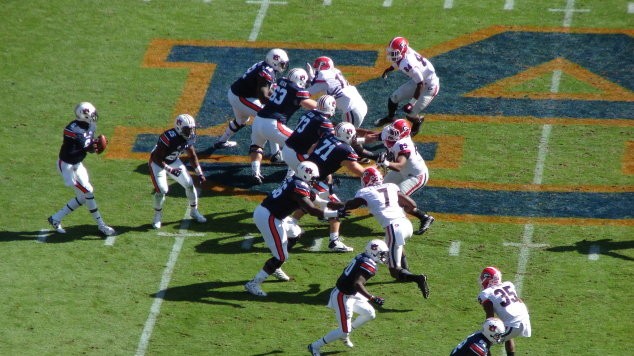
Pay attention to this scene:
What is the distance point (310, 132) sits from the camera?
19938 mm

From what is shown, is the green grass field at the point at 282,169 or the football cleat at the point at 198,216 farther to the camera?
the football cleat at the point at 198,216

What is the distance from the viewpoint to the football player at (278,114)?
20688 millimetres

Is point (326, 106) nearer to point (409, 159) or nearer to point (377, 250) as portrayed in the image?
Result: point (409, 159)

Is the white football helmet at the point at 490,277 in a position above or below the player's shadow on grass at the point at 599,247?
above

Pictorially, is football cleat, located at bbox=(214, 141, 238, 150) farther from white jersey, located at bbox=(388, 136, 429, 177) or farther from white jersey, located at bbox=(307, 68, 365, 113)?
white jersey, located at bbox=(388, 136, 429, 177)

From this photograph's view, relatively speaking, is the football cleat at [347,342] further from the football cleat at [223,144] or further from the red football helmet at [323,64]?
the red football helmet at [323,64]

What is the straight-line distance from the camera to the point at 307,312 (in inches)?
694

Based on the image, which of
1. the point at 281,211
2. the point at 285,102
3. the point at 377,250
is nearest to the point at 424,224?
the point at 281,211

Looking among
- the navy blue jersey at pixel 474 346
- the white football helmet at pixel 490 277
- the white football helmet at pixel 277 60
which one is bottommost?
the navy blue jersey at pixel 474 346

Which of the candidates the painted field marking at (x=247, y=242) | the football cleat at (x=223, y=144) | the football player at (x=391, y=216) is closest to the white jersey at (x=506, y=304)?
the football player at (x=391, y=216)

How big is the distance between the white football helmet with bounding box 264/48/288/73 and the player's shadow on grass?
17.5 feet

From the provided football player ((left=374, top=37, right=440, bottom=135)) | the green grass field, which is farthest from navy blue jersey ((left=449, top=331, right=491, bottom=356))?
football player ((left=374, top=37, right=440, bottom=135))

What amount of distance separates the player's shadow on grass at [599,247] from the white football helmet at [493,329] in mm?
3796

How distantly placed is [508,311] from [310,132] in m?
5.13
